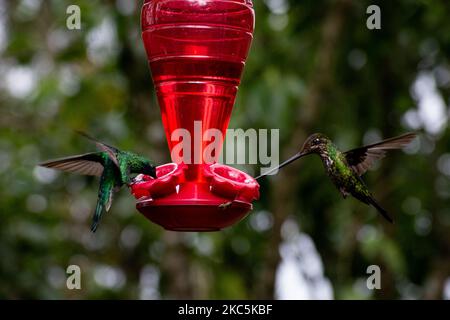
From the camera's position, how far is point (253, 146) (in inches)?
194

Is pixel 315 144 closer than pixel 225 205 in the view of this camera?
No

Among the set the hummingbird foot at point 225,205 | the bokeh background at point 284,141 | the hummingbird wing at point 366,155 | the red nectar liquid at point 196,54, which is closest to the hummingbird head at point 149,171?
the red nectar liquid at point 196,54

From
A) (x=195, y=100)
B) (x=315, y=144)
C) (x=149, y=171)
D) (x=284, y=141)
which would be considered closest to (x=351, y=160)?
(x=315, y=144)

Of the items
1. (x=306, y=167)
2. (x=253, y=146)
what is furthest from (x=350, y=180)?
(x=306, y=167)

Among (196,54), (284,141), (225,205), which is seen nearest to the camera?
(225,205)

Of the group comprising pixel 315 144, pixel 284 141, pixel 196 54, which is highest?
pixel 284 141

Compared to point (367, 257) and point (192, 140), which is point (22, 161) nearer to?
point (367, 257)

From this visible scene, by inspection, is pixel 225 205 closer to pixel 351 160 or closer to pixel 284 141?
pixel 351 160

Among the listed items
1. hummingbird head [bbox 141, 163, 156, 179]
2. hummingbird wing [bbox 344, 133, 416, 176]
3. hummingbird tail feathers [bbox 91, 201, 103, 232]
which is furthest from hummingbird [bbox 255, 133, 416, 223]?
hummingbird tail feathers [bbox 91, 201, 103, 232]

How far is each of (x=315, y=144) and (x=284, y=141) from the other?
18.1ft

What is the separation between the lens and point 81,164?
459cm

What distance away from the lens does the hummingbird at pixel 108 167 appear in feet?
14.5

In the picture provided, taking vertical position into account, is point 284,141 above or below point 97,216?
above

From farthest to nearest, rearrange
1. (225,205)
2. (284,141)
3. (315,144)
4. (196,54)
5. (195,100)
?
(284,141) → (195,100) → (196,54) → (315,144) → (225,205)
